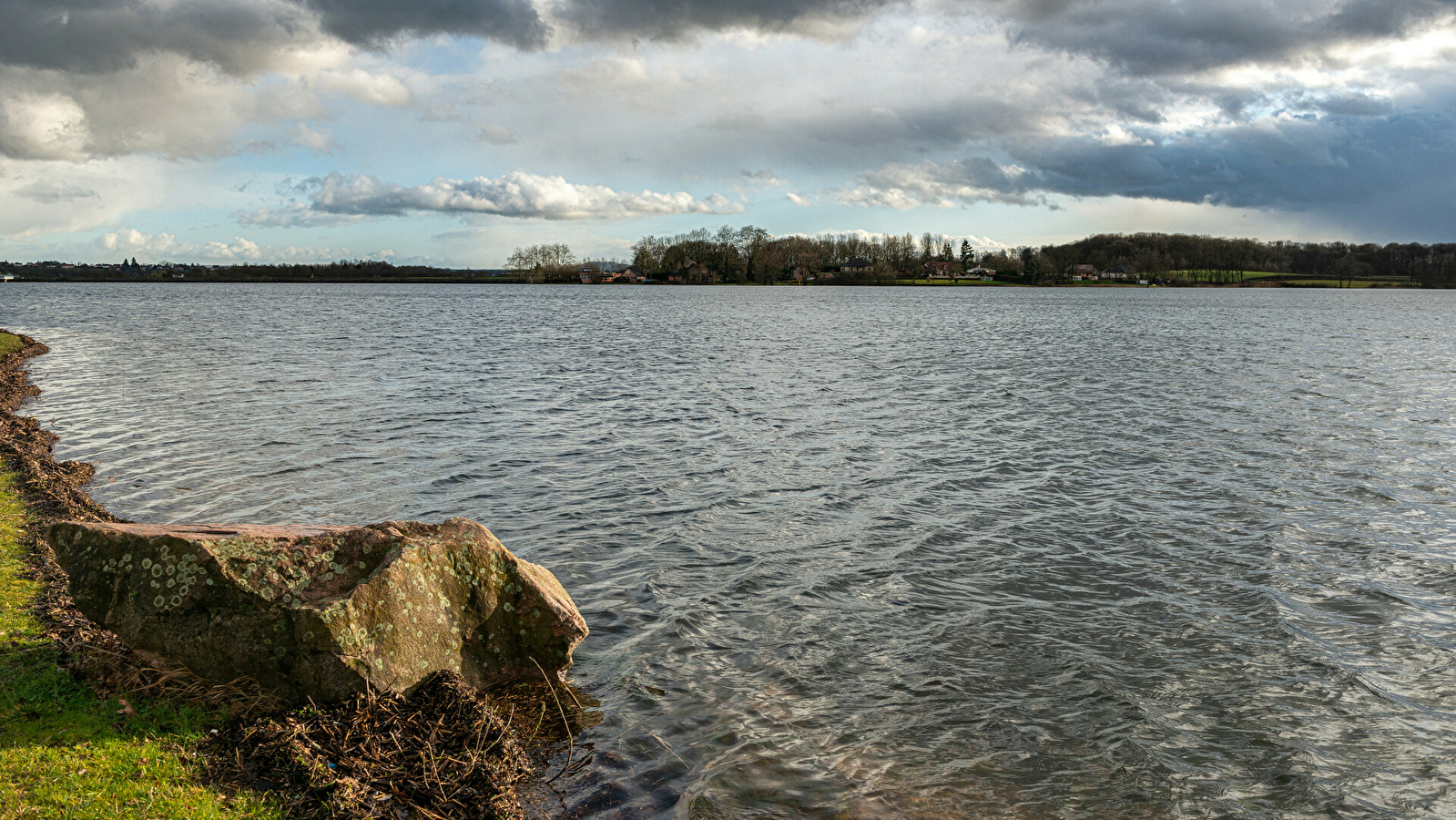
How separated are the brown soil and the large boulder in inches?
7.6

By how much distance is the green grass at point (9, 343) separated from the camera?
39338 mm

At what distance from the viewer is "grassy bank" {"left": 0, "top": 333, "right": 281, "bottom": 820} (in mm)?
5215

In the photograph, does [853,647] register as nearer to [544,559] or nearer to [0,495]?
[544,559]

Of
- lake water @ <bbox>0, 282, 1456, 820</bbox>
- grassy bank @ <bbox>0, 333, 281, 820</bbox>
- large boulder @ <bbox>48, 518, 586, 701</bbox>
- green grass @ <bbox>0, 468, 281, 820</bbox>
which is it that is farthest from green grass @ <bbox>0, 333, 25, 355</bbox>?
large boulder @ <bbox>48, 518, 586, 701</bbox>

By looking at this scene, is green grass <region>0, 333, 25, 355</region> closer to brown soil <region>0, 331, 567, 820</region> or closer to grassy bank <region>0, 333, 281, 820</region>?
grassy bank <region>0, 333, 281, 820</region>

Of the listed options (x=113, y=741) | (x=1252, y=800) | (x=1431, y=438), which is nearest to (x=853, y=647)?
(x=1252, y=800)

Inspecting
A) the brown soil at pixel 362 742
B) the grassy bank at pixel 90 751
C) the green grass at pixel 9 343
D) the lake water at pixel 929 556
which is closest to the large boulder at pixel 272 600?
the brown soil at pixel 362 742

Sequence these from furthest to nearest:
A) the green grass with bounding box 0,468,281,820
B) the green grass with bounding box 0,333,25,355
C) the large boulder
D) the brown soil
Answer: the green grass with bounding box 0,333,25,355, the large boulder, the brown soil, the green grass with bounding box 0,468,281,820

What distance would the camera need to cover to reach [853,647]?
30.7 feet

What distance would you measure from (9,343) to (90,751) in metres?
50.4

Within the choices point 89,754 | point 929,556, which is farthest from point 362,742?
point 929,556

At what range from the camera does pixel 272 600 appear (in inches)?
257

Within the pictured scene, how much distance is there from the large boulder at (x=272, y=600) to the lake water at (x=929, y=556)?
2059mm

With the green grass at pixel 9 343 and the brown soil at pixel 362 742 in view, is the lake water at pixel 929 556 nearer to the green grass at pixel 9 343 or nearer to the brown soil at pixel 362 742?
the brown soil at pixel 362 742
